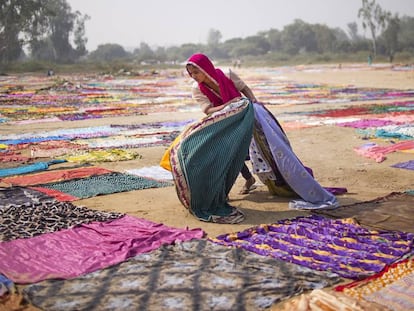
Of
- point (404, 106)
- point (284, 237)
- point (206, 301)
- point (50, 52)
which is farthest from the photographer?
point (50, 52)

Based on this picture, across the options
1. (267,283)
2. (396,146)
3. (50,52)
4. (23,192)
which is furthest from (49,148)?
(50,52)

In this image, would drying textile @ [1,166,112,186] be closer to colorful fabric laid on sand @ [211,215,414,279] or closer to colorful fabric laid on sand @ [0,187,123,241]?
colorful fabric laid on sand @ [0,187,123,241]

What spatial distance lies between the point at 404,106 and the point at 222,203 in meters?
11.2

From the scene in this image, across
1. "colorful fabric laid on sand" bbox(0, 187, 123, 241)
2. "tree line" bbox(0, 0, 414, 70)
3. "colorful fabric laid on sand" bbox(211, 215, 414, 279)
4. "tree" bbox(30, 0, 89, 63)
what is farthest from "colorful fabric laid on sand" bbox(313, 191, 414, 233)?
"tree" bbox(30, 0, 89, 63)

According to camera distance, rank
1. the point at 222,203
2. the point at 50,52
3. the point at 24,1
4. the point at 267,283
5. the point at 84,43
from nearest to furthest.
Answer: the point at 267,283 < the point at 222,203 < the point at 24,1 < the point at 84,43 < the point at 50,52

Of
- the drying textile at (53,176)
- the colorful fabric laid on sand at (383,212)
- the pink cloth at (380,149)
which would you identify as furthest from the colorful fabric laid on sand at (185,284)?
the pink cloth at (380,149)

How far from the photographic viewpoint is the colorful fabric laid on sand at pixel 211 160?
15.8 ft

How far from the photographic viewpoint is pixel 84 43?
274 feet

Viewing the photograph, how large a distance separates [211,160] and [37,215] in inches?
66.1

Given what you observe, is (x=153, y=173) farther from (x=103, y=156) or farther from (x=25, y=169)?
(x=25, y=169)

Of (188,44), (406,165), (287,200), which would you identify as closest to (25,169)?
(287,200)

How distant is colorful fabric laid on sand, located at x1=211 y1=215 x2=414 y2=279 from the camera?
3.64 m

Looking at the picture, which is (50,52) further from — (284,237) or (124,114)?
(284,237)

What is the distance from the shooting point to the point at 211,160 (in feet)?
15.8
